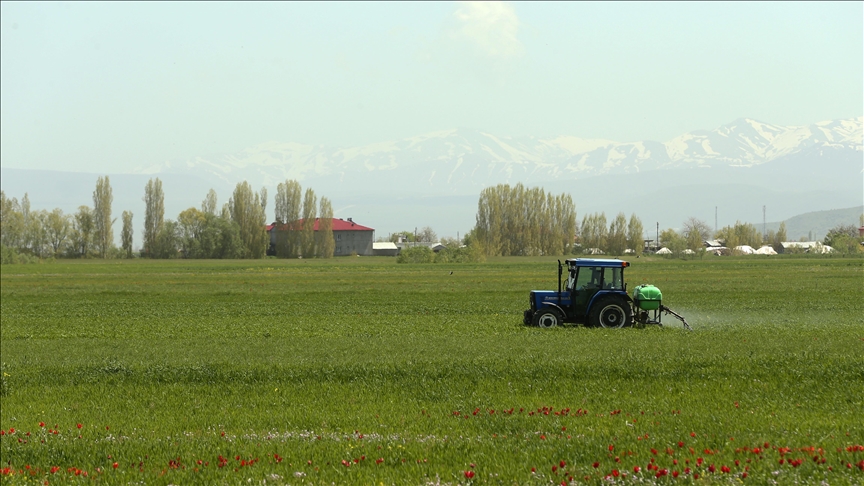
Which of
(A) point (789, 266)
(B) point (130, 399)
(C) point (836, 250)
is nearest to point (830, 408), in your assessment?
(C) point (836, 250)

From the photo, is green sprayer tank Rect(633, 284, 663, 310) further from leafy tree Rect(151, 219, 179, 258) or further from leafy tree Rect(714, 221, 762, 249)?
leafy tree Rect(151, 219, 179, 258)

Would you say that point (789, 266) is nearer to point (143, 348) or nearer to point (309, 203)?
point (143, 348)

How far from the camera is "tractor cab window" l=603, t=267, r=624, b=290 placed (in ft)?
64.6

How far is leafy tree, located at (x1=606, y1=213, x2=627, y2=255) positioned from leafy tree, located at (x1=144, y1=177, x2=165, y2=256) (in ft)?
290

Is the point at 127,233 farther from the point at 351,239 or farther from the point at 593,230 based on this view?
the point at 593,230

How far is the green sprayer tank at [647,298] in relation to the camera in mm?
20062

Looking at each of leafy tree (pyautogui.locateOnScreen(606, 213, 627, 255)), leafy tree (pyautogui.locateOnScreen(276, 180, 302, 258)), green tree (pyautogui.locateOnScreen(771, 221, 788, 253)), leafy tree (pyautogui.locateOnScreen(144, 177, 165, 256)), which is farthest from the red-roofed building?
green tree (pyautogui.locateOnScreen(771, 221, 788, 253))

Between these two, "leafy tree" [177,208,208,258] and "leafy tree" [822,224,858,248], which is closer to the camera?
"leafy tree" [822,224,858,248]

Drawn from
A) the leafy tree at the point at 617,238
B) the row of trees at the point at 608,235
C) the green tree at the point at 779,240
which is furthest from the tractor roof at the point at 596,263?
the row of trees at the point at 608,235

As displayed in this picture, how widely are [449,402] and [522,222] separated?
7779cm

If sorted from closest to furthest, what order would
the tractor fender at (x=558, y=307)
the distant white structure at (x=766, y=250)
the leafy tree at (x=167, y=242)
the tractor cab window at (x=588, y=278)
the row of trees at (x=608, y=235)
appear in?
the distant white structure at (x=766, y=250) < the tractor cab window at (x=588, y=278) < the tractor fender at (x=558, y=307) < the row of trees at (x=608, y=235) < the leafy tree at (x=167, y=242)

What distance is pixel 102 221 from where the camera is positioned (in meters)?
148

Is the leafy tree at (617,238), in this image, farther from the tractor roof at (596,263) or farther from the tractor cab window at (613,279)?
the tractor roof at (596,263)

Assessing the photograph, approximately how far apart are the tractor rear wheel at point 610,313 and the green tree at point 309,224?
13147 cm
